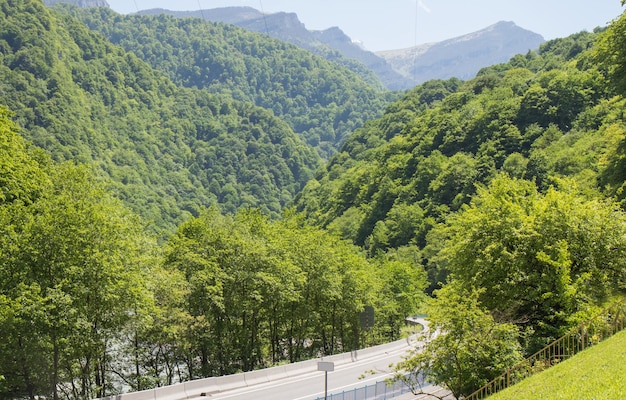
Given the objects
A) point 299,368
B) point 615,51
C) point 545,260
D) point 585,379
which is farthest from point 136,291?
point 615,51

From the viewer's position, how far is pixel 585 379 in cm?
1853

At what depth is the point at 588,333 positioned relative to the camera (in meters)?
26.0

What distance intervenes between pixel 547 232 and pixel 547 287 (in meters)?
3.22

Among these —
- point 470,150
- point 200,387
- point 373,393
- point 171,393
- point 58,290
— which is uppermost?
point 58,290

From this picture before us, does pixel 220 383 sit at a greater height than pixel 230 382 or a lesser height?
greater

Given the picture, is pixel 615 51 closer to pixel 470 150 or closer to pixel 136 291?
pixel 136 291

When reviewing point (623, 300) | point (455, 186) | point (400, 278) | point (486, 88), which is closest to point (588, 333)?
point (623, 300)

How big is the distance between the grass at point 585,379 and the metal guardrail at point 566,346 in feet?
5.00

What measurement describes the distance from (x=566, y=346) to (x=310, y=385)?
15.7m

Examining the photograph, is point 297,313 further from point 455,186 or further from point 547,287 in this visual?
point 455,186

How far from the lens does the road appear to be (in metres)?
33.1

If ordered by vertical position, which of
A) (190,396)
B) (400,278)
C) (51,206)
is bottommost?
(400,278)

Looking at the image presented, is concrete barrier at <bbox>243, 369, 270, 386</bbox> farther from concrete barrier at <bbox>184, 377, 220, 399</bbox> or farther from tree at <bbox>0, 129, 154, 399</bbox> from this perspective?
tree at <bbox>0, 129, 154, 399</bbox>

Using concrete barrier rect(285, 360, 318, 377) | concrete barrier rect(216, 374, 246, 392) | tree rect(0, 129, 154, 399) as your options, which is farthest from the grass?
concrete barrier rect(285, 360, 318, 377)
